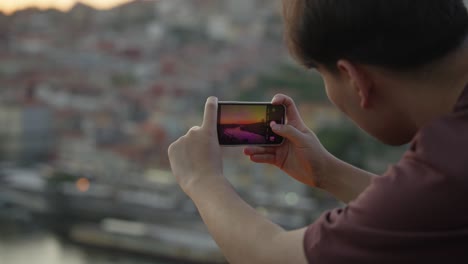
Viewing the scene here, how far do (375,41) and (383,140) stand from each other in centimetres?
11

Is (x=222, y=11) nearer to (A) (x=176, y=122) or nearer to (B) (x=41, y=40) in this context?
(A) (x=176, y=122)

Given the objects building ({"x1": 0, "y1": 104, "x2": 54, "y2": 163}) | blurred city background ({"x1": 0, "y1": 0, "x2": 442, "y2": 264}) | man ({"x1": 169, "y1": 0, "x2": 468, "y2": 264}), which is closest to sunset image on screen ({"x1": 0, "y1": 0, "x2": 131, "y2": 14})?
blurred city background ({"x1": 0, "y1": 0, "x2": 442, "y2": 264})

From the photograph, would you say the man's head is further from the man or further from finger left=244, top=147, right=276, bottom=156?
finger left=244, top=147, right=276, bottom=156

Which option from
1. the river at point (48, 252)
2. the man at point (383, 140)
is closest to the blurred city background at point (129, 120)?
the river at point (48, 252)

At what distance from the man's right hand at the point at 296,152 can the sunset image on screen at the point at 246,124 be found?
0.5 inches

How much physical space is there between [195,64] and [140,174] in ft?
7.70

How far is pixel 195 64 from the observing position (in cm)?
1002

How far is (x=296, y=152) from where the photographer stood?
67 cm

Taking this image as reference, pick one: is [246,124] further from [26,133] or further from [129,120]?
[129,120]

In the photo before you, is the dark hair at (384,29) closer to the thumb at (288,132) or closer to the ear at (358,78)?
the ear at (358,78)

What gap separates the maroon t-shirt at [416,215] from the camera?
40 cm

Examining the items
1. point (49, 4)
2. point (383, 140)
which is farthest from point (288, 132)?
point (49, 4)

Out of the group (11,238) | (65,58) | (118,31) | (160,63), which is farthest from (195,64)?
(11,238)

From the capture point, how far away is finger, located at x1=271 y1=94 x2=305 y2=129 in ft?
2.14
